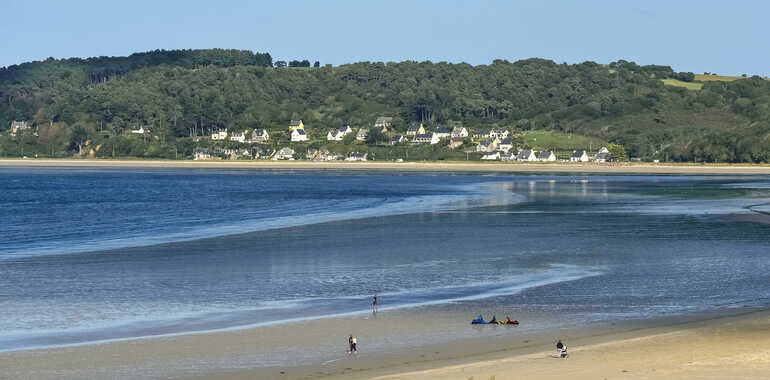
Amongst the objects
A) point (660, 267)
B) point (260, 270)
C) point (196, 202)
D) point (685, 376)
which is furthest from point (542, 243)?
point (196, 202)

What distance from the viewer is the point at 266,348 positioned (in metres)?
20.8

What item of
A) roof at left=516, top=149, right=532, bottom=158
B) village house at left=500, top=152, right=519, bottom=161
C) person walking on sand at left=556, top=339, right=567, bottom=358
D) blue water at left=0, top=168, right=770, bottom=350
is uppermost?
roof at left=516, top=149, right=532, bottom=158

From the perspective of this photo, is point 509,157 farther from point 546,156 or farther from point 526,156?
point 546,156

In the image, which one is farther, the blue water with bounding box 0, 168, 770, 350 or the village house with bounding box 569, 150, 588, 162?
the village house with bounding box 569, 150, 588, 162

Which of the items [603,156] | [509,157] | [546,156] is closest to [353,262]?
[546,156]

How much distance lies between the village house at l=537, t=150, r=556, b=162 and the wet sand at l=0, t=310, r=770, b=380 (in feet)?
556

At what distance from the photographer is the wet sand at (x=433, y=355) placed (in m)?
18.0

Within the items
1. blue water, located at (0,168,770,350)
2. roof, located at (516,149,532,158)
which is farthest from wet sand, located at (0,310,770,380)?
roof, located at (516,149,532,158)

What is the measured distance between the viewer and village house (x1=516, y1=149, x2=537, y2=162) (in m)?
192

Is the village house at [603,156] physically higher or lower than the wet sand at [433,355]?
higher

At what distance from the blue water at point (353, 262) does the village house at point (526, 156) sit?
121 metres

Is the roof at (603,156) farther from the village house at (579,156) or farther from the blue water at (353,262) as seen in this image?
the blue water at (353,262)

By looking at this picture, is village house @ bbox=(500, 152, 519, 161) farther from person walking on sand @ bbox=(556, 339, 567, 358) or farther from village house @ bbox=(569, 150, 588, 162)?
person walking on sand @ bbox=(556, 339, 567, 358)

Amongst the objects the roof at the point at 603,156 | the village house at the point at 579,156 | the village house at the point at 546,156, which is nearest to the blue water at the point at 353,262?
the village house at the point at 579,156
